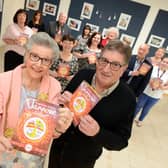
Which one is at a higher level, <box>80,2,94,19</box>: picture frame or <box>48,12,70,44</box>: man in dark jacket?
<box>80,2,94,19</box>: picture frame

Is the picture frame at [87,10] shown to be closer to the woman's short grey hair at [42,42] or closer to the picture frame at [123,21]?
the picture frame at [123,21]

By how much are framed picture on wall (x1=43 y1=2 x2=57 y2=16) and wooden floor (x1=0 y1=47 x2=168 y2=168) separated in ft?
8.02

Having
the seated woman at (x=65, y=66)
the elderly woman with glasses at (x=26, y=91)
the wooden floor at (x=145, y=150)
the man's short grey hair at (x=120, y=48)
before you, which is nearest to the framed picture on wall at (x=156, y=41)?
the wooden floor at (x=145, y=150)

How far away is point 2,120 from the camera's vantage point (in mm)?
1112

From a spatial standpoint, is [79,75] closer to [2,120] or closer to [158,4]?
[2,120]

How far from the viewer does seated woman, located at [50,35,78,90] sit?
239 centimetres

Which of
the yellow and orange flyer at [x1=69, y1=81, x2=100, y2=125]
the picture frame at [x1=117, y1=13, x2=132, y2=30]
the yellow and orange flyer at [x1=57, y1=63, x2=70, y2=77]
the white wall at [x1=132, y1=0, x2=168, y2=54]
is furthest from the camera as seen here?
the picture frame at [x1=117, y1=13, x2=132, y2=30]

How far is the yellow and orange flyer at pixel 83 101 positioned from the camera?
1091mm

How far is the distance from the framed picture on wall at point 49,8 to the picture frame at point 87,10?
0.84 meters

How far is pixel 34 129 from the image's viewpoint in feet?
3.11

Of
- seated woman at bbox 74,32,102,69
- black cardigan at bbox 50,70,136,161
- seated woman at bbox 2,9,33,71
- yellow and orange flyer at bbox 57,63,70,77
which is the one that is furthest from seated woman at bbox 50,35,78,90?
black cardigan at bbox 50,70,136,161

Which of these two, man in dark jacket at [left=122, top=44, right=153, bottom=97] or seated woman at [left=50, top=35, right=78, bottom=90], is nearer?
seated woman at [left=50, top=35, right=78, bottom=90]

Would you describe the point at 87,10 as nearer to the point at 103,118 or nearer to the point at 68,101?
the point at 103,118

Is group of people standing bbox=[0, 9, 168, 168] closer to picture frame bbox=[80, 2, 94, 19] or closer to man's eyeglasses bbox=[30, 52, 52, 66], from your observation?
man's eyeglasses bbox=[30, 52, 52, 66]
